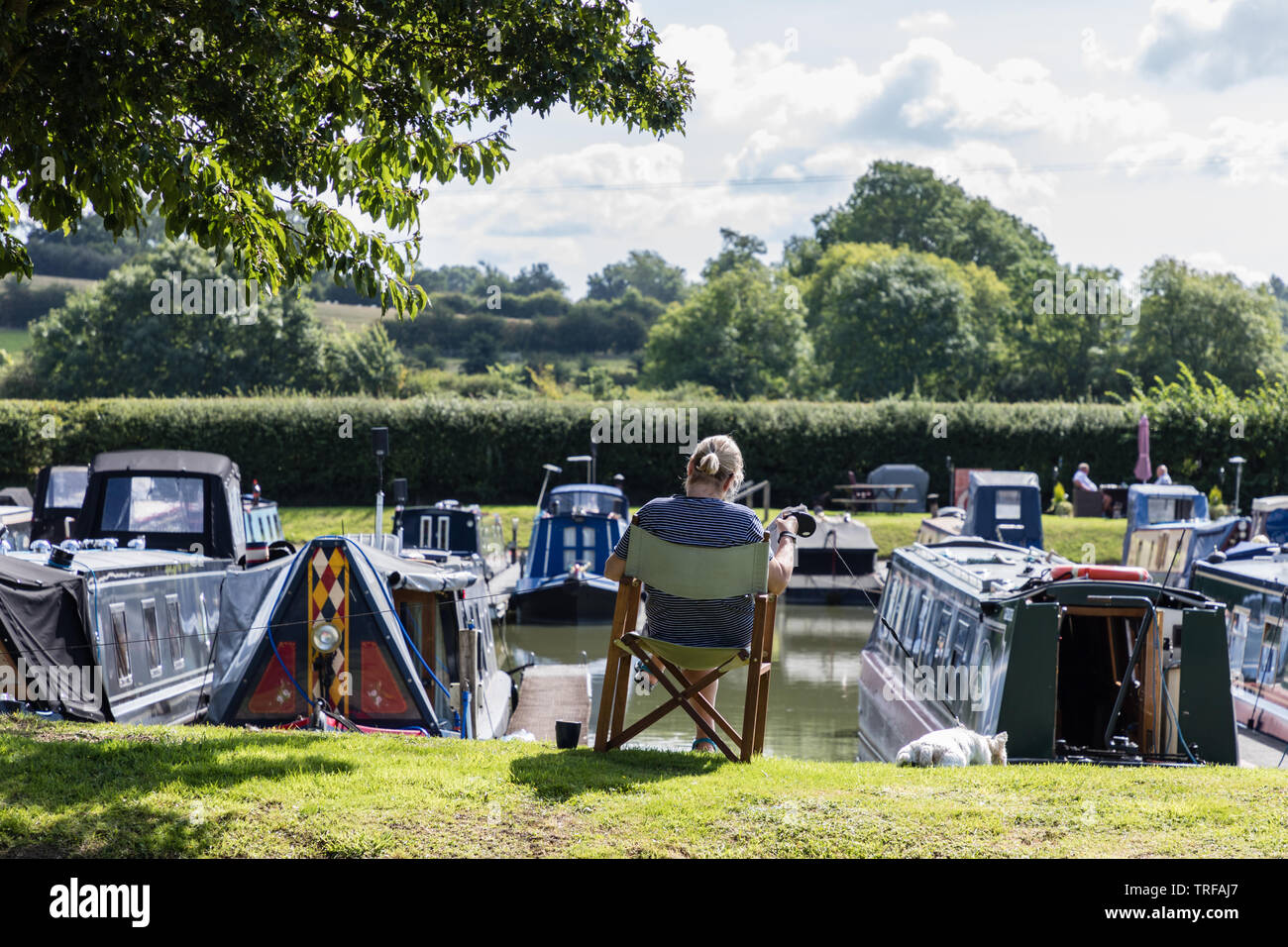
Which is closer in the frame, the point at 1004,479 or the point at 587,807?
the point at 587,807

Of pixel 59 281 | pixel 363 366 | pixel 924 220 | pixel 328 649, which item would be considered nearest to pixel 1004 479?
pixel 328 649

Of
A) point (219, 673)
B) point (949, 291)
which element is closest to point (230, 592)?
point (219, 673)

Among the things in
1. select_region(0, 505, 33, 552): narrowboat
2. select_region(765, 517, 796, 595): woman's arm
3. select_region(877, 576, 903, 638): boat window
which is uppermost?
select_region(765, 517, 796, 595): woman's arm

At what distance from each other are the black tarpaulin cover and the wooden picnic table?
1041 inches

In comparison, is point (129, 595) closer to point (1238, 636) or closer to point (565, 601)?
point (565, 601)

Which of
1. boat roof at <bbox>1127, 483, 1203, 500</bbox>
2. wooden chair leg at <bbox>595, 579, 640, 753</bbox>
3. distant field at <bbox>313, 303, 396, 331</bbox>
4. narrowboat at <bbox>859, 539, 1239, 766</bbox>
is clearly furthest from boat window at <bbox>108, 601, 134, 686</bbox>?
distant field at <bbox>313, 303, 396, 331</bbox>

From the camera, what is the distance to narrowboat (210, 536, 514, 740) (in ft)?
31.5

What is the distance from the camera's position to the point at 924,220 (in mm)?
81500

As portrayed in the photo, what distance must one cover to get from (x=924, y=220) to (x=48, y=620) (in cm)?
7787

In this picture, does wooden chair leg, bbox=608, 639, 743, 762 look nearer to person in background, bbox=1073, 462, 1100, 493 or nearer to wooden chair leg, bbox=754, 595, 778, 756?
wooden chair leg, bbox=754, 595, 778, 756

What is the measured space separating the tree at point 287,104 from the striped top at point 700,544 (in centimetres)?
236

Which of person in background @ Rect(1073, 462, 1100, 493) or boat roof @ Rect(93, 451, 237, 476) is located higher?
boat roof @ Rect(93, 451, 237, 476)
